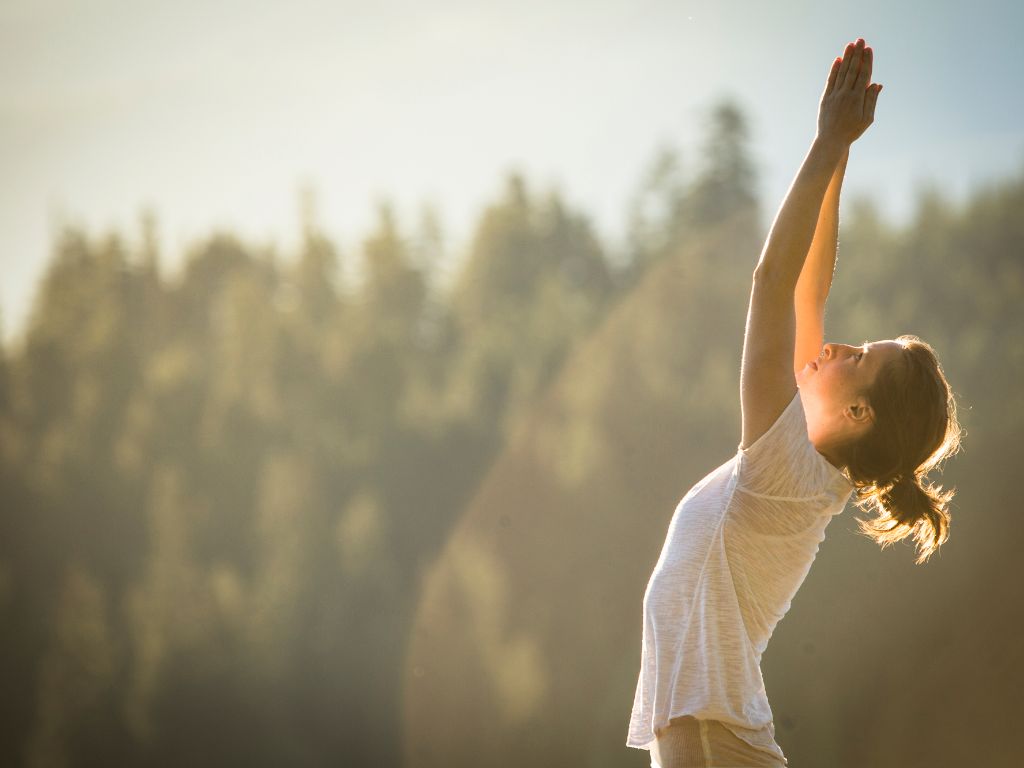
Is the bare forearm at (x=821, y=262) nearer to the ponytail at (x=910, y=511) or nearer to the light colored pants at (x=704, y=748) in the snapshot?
the ponytail at (x=910, y=511)

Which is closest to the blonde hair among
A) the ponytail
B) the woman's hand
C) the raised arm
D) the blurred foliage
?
the ponytail

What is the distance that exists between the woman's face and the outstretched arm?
0.16 m

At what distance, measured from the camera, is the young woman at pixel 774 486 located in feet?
4.60

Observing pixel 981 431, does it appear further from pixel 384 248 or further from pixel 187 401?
pixel 187 401

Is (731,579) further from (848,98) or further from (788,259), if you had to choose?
(848,98)

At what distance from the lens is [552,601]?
34.8 feet

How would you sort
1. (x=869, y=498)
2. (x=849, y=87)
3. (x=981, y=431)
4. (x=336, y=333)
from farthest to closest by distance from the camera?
(x=336, y=333)
(x=981, y=431)
(x=869, y=498)
(x=849, y=87)

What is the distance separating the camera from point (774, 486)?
1440 millimetres

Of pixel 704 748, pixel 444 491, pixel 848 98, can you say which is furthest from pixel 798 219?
pixel 444 491

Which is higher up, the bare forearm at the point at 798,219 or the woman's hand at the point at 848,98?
the woman's hand at the point at 848,98

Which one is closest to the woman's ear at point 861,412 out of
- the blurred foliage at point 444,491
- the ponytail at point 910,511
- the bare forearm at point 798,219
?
the ponytail at point 910,511

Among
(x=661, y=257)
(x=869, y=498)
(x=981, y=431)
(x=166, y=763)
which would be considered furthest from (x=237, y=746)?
(x=869, y=498)

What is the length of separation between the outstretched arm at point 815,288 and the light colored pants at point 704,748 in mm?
590

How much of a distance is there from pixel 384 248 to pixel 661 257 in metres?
3.07
